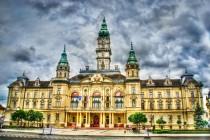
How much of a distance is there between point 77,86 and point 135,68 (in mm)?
12694

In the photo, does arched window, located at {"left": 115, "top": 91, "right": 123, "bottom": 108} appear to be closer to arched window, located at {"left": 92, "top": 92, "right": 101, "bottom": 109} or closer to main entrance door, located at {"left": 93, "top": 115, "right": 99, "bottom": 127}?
arched window, located at {"left": 92, "top": 92, "right": 101, "bottom": 109}

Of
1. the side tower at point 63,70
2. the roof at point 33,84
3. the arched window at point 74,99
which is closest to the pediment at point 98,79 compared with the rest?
the arched window at point 74,99

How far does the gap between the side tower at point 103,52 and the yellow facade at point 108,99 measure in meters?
4.18

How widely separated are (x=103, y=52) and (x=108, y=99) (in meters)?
13.1

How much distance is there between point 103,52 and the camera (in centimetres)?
5681

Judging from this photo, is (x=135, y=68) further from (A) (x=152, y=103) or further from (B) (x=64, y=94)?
(B) (x=64, y=94)

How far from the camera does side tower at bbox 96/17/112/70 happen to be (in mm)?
55812

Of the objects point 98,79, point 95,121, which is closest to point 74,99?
point 95,121

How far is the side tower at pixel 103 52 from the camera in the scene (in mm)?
55812

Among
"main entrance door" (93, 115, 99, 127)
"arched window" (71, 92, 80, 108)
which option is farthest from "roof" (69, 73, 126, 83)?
"main entrance door" (93, 115, 99, 127)

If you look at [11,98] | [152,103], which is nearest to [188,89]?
[152,103]

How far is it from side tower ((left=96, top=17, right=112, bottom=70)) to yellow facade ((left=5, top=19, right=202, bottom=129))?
4.18 metres

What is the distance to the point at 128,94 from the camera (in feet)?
155

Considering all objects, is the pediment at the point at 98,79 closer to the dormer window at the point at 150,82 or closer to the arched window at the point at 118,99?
the arched window at the point at 118,99
